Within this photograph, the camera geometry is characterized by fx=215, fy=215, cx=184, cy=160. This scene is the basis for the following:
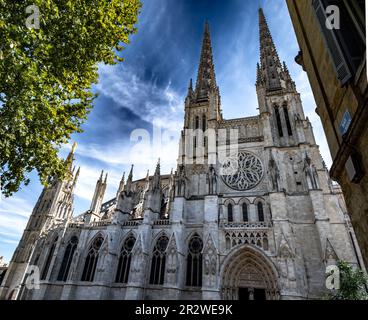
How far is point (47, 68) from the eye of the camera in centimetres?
612

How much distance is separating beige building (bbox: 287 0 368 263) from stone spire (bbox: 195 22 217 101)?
2257cm

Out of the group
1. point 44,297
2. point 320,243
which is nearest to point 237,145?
point 320,243

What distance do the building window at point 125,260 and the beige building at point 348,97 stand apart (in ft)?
58.8

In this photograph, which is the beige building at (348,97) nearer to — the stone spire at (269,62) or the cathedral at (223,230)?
the cathedral at (223,230)

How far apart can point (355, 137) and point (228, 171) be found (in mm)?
16907

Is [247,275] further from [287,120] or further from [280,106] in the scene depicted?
[280,106]

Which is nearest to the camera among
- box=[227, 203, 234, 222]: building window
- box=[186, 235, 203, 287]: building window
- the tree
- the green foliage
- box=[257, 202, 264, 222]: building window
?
the tree

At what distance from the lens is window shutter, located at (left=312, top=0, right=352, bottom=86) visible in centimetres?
338

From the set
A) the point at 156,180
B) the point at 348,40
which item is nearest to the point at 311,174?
the point at 156,180

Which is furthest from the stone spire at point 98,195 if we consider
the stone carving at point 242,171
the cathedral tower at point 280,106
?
the cathedral tower at point 280,106

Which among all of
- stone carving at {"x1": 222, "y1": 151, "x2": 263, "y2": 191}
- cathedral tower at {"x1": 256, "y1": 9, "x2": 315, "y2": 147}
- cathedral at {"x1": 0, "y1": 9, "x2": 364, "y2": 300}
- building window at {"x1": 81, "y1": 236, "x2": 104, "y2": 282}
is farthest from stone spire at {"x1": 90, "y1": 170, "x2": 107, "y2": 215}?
cathedral tower at {"x1": 256, "y1": 9, "x2": 315, "y2": 147}

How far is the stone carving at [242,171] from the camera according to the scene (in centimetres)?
1881

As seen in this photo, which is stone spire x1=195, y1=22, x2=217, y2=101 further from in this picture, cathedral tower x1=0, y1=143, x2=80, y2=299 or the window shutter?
the window shutter

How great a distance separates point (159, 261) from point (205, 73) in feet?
79.3
